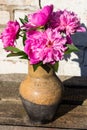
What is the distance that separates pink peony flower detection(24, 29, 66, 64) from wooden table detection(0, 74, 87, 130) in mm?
295

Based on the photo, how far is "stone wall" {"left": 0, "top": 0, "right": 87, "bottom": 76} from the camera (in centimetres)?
161

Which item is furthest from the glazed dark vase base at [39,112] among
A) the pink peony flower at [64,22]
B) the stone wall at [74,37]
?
the stone wall at [74,37]

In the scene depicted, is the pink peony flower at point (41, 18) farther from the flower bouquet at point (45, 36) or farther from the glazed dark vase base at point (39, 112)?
the glazed dark vase base at point (39, 112)

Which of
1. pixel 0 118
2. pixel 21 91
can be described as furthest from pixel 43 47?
pixel 0 118

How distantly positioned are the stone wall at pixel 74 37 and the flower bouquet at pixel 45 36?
0.43 meters

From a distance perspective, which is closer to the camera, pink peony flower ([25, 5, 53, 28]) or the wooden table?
pink peony flower ([25, 5, 53, 28])

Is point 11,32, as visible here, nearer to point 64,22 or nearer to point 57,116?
point 64,22

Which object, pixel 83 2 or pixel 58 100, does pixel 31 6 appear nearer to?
pixel 83 2

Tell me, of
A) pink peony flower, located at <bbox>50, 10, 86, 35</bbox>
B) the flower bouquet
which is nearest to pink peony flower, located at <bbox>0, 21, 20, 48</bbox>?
the flower bouquet

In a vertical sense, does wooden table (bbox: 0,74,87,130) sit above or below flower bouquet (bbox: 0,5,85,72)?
below

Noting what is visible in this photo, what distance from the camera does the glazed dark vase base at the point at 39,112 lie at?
1249 mm

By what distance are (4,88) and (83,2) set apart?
1.85 feet

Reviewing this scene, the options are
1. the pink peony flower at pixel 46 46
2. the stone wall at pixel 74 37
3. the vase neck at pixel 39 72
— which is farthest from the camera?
the stone wall at pixel 74 37

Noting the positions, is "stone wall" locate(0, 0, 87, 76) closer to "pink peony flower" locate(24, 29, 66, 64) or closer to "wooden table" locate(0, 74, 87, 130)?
"wooden table" locate(0, 74, 87, 130)
